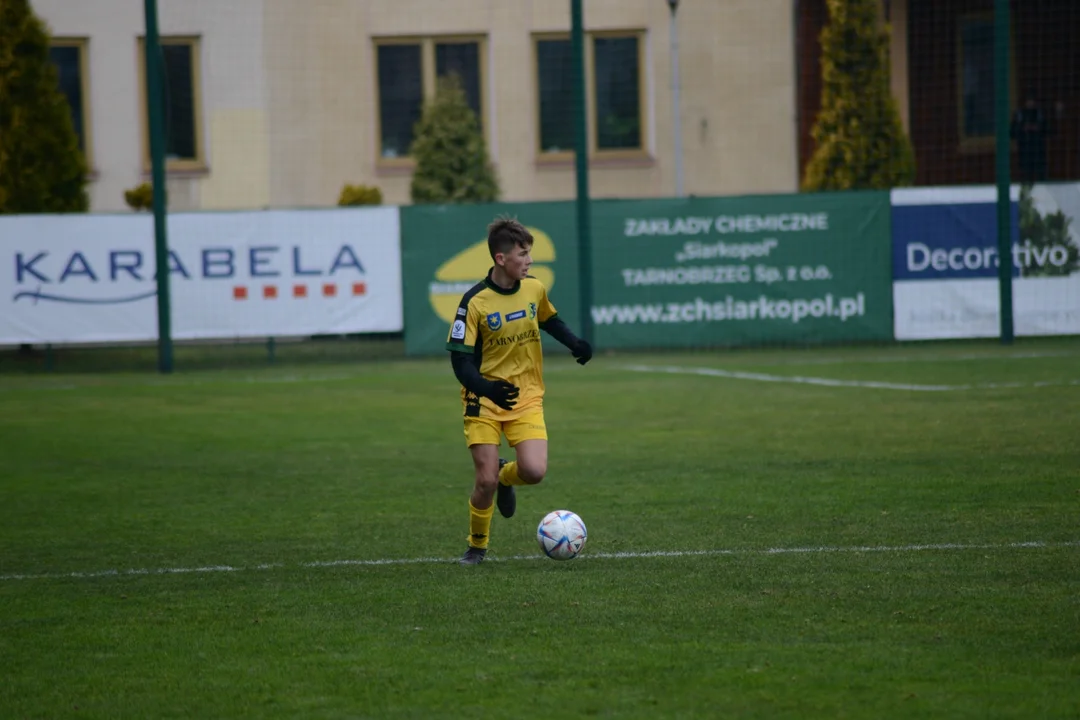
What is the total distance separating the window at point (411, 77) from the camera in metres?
27.5

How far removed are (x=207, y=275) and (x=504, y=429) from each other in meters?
13.1

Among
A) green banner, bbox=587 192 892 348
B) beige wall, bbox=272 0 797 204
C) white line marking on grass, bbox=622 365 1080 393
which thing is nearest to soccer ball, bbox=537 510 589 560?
white line marking on grass, bbox=622 365 1080 393

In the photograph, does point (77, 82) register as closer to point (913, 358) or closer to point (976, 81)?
point (976, 81)

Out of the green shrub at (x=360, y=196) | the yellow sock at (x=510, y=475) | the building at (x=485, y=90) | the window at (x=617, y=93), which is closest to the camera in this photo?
the yellow sock at (x=510, y=475)

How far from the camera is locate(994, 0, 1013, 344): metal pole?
19578mm

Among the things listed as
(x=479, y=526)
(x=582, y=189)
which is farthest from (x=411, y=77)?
(x=479, y=526)

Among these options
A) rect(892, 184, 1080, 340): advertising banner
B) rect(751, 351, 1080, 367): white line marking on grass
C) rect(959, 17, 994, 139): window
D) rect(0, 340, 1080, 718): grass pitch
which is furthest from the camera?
rect(959, 17, 994, 139): window

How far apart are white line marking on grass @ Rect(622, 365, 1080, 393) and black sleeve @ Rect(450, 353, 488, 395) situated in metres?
8.55

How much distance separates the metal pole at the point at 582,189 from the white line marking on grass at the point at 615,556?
39.5ft

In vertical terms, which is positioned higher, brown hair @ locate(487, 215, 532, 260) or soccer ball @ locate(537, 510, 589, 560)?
brown hair @ locate(487, 215, 532, 260)

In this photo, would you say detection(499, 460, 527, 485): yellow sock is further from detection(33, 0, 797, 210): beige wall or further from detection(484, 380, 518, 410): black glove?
detection(33, 0, 797, 210): beige wall

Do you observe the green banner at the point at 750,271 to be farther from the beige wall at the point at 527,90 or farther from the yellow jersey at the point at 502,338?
the yellow jersey at the point at 502,338

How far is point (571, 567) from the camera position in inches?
287

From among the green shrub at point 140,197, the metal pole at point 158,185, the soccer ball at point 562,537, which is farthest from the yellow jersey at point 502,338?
the green shrub at point 140,197
